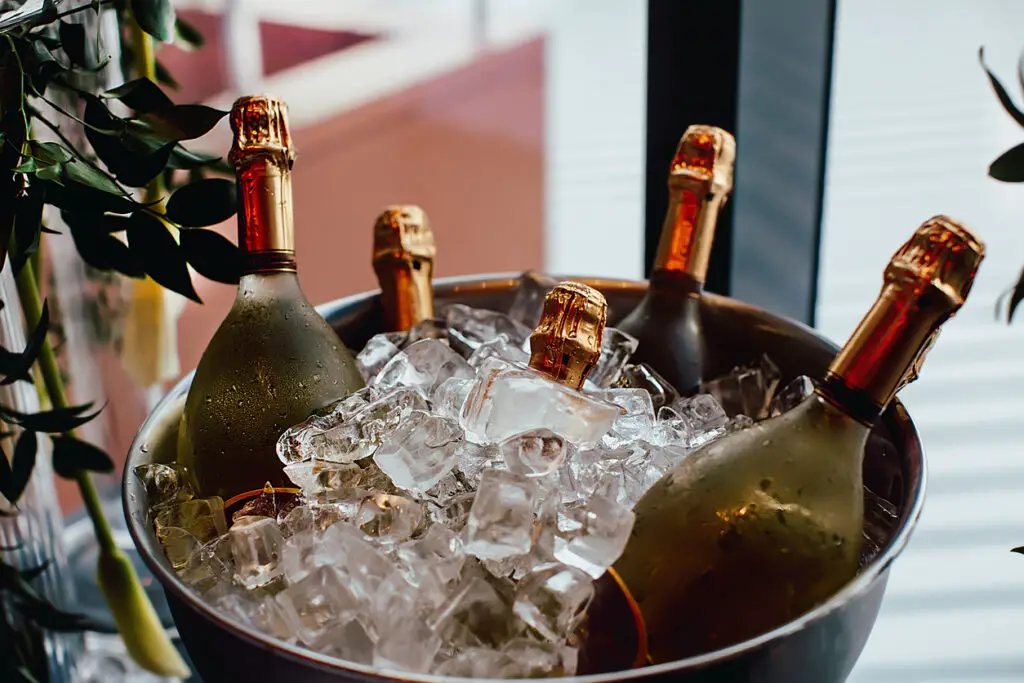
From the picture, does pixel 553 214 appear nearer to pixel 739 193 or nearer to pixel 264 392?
pixel 739 193

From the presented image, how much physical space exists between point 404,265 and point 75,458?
1.02ft

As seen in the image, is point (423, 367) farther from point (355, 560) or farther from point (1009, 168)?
point (1009, 168)

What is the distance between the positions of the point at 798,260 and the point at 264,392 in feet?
2.30

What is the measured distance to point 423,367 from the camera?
646 mm

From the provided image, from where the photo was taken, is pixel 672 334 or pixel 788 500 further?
pixel 672 334

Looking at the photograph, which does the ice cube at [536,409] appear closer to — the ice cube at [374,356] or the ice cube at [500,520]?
the ice cube at [500,520]

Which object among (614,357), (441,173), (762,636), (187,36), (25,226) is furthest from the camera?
(441,173)

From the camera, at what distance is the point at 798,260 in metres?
1.08

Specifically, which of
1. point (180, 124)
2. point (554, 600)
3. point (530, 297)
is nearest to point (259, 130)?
point (180, 124)

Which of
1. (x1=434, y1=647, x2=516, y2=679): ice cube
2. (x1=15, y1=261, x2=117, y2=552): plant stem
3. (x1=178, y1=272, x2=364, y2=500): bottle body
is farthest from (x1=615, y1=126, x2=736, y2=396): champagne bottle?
(x1=15, y1=261, x2=117, y2=552): plant stem

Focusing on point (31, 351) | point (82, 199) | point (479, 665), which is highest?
point (82, 199)

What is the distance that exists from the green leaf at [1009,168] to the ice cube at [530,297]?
13.3 inches

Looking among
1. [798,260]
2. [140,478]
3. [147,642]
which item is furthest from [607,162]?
[140,478]

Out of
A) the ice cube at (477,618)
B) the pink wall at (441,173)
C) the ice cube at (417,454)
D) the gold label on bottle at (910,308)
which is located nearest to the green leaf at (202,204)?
the ice cube at (417,454)
